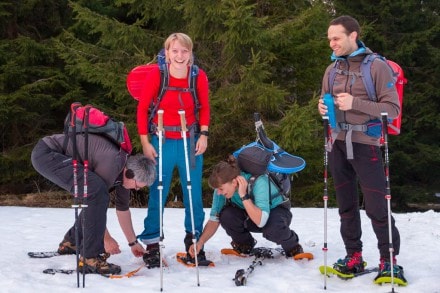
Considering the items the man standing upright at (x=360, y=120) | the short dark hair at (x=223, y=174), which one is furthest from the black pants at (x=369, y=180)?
the short dark hair at (x=223, y=174)

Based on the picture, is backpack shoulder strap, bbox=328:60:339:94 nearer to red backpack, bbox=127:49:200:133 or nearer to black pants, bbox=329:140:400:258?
black pants, bbox=329:140:400:258

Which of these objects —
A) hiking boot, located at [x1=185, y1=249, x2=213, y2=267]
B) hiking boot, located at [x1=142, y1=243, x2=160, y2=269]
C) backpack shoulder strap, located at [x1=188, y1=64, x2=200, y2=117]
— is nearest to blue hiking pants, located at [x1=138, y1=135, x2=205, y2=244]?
hiking boot, located at [x1=142, y1=243, x2=160, y2=269]

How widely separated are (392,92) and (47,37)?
513 inches

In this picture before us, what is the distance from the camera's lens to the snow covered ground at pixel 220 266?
4.70 metres

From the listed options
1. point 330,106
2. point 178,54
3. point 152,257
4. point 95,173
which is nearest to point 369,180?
point 330,106

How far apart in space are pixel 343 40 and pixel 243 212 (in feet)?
6.80

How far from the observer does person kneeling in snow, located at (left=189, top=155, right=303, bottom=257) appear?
5219mm

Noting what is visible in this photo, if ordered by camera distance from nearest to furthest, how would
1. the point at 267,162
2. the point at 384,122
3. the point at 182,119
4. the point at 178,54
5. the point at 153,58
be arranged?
1. the point at 384,122
2. the point at 182,119
3. the point at 178,54
4. the point at 267,162
5. the point at 153,58

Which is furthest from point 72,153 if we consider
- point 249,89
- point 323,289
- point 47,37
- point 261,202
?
point 47,37

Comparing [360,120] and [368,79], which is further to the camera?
[360,120]

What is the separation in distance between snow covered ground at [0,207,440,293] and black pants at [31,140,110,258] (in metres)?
0.35

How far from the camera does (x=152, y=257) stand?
5.50 meters

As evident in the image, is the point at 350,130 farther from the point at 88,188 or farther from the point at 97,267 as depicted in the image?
the point at 97,267

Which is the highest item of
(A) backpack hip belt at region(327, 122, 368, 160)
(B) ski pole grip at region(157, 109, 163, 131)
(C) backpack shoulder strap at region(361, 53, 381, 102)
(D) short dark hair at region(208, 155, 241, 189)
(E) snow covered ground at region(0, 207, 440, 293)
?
(C) backpack shoulder strap at region(361, 53, 381, 102)
